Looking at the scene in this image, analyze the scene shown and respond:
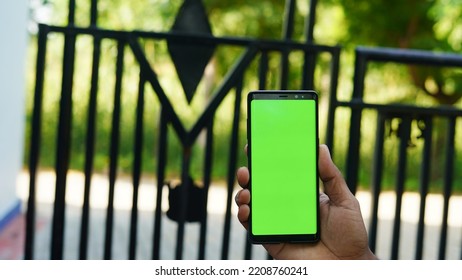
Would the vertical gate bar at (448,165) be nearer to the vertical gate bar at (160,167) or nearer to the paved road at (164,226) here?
the vertical gate bar at (160,167)

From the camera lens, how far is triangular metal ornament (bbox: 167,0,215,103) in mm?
2781

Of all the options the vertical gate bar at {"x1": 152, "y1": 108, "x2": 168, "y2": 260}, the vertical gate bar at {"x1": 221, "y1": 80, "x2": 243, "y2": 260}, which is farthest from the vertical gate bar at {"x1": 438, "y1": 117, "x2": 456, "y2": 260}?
the vertical gate bar at {"x1": 152, "y1": 108, "x2": 168, "y2": 260}

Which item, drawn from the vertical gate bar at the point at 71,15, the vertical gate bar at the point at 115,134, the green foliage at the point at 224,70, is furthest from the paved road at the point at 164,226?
the vertical gate bar at the point at 71,15

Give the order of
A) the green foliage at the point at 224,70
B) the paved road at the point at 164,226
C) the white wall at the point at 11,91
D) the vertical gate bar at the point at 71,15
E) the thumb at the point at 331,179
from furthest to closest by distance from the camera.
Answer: the green foliage at the point at 224,70, the white wall at the point at 11,91, the paved road at the point at 164,226, the vertical gate bar at the point at 71,15, the thumb at the point at 331,179

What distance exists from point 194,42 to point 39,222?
4.15 m

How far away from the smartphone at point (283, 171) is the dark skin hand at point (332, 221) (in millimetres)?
33

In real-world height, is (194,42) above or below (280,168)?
above

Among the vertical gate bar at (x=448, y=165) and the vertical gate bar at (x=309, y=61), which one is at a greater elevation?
the vertical gate bar at (x=309, y=61)

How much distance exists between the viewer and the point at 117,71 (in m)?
2.82

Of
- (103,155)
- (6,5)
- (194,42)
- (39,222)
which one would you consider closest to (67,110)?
(194,42)

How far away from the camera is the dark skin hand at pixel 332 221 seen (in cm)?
146

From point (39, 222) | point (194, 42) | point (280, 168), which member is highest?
point (194, 42)
